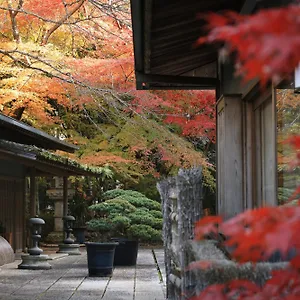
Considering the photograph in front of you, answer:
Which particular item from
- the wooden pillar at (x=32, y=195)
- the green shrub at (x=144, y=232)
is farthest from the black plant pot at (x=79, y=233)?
the green shrub at (x=144, y=232)

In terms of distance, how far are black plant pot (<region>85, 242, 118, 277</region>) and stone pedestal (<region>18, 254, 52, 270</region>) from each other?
5.05ft

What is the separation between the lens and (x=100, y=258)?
12086mm

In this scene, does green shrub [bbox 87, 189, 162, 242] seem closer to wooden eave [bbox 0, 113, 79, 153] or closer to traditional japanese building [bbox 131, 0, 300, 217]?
wooden eave [bbox 0, 113, 79, 153]

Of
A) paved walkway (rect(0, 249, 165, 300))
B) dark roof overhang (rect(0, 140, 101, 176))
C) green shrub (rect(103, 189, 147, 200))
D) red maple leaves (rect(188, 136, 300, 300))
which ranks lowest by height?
paved walkway (rect(0, 249, 165, 300))

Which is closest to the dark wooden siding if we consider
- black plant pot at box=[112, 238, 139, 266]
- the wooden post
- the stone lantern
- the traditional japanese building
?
the wooden post

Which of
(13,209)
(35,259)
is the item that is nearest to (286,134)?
(35,259)

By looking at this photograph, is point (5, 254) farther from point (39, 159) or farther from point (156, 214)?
point (156, 214)

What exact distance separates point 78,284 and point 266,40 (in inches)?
389

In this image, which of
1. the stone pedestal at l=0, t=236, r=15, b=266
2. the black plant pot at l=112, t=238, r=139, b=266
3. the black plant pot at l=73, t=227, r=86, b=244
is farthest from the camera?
the black plant pot at l=73, t=227, r=86, b=244

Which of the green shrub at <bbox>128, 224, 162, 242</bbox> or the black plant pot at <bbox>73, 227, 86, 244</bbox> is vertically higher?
the green shrub at <bbox>128, 224, 162, 242</bbox>

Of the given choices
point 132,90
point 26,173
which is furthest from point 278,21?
point 26,173

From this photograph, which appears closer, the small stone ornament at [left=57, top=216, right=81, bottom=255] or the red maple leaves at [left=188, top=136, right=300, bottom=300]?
the red maple leaves at [left=188, top=136, right=300, bottom=300]

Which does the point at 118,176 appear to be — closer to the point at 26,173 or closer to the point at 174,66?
the point at 26,173

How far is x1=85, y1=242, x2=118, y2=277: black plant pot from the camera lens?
12078 mm
